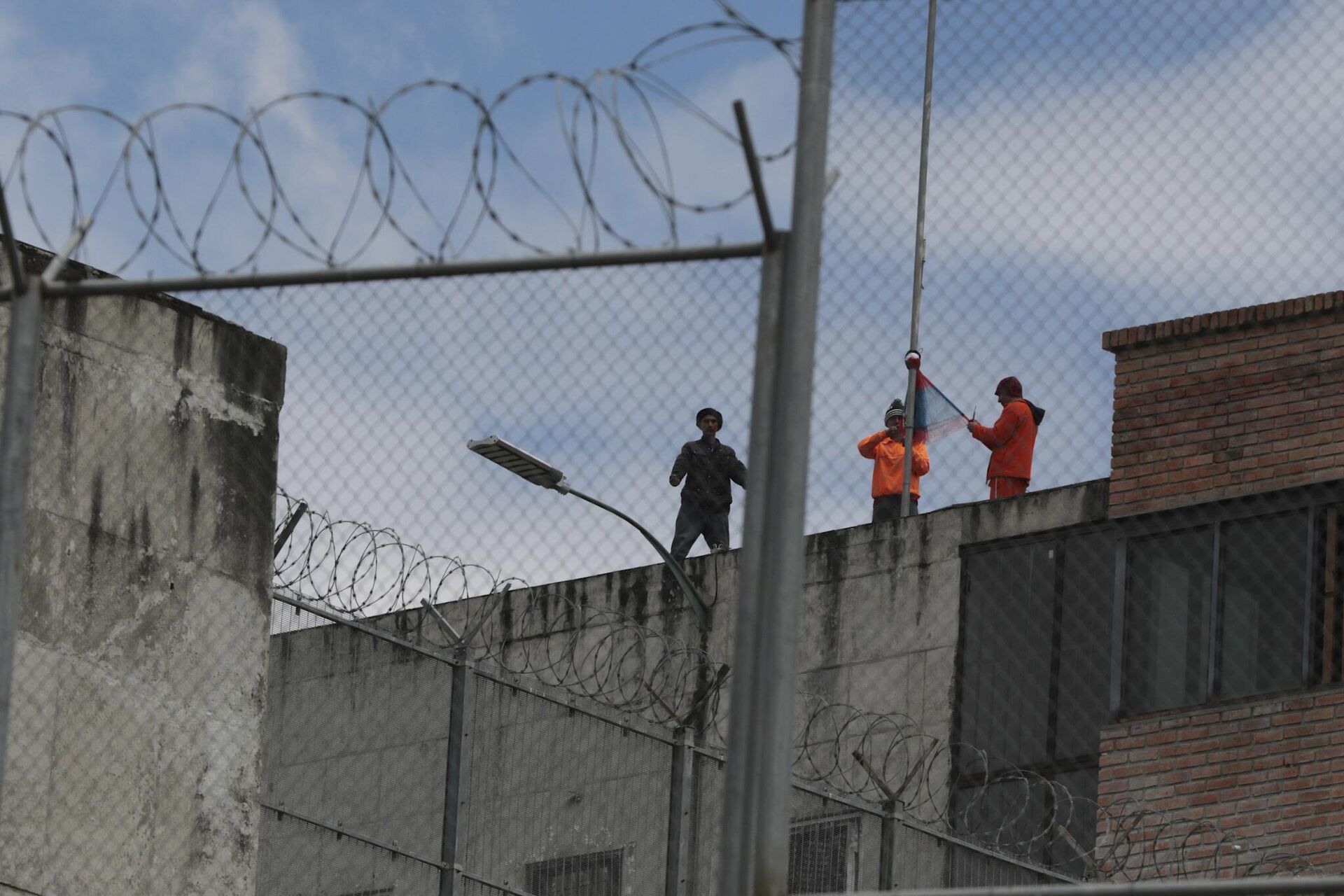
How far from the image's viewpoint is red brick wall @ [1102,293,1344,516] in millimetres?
17000

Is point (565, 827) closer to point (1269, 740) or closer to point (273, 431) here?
point (1269, 740)

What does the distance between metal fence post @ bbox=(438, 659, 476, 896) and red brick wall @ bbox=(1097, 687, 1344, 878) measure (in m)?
4.72

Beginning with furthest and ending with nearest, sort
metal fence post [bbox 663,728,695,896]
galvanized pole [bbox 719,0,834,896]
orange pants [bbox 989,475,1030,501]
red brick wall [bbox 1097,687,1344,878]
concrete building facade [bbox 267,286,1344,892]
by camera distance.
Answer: orange pants [bbox 989,475,1030,501] < concrete building facade [bbox 267,286,1344,892] < red brick wall [bbox 1097,687,1344,878] < metal fence post [bbox 663,728,695,896] < galvanized pole [bbox 719,0,834,896]

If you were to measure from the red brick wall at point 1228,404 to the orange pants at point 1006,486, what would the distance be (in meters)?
1.67

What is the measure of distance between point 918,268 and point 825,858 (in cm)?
441

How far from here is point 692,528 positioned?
69.5ft

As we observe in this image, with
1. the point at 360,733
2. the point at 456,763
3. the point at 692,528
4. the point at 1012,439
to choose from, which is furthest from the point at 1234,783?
the point at 360,733

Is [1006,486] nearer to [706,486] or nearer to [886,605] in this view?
[886,605]

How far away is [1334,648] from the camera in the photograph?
16516 millimetres

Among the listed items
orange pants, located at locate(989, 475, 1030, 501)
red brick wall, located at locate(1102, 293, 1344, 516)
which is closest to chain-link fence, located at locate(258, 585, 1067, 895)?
orange pants, located at locate(989, 475, 1030, 501)

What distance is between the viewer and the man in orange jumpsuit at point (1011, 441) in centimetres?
1895

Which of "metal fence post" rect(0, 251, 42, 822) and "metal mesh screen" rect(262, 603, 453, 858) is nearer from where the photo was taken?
"metal fence post" rect(0, 251, 42, 822)

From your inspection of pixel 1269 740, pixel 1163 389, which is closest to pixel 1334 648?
pixel 1269 740

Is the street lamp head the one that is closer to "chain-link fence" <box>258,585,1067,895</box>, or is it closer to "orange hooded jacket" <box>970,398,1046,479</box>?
"chain-link fence" <box>258,585,1067,895</box>
